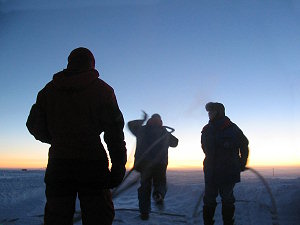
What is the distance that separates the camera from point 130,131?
692 cm

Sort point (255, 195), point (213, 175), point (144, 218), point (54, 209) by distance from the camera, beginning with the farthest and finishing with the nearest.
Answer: point (255, 195)
point (144, 218)
point (213, 175)
point (54, 209)

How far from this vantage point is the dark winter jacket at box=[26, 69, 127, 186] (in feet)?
8.67

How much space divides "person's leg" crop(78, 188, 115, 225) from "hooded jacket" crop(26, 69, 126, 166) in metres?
0.25

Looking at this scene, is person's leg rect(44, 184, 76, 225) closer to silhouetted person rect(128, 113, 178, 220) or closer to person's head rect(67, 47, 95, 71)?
person's head rect(67, 47, 95, 71)

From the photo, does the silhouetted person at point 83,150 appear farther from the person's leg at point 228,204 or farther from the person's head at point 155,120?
the person's head at point 155,120

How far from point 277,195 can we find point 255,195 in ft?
2.08

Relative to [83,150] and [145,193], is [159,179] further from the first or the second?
[83,150]

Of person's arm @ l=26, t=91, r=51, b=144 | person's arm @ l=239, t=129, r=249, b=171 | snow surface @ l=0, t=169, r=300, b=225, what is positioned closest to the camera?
person's arm @ l=26, t=91, r=51, b=144

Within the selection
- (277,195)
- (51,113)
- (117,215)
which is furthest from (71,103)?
(277,195)

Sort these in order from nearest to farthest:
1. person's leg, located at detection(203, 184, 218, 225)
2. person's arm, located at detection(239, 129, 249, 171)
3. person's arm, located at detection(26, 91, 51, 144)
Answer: person's arm, located at detection(26, 91, 51, 144), person's leg, located at detection(203, 184, 218, 225), person's arm, located at detection(239, 129, 249, 171)

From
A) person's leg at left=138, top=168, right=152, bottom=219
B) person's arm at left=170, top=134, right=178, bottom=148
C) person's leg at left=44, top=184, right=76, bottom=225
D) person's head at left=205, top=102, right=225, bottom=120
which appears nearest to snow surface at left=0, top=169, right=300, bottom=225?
person's leg at left=138, top=168, right=152, bottom=219

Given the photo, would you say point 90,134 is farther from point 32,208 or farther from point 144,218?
point 32,208

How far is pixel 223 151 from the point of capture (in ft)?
17.7

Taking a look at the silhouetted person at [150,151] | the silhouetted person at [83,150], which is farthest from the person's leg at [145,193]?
the silhouetted person at [83,150]
